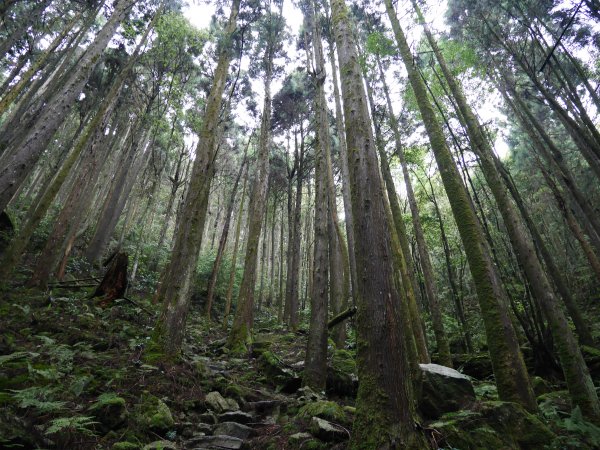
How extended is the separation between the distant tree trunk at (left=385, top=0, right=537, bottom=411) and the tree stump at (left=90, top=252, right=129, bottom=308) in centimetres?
811

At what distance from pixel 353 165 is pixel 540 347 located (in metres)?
6.58

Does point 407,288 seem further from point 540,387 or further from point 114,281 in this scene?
point 114,281

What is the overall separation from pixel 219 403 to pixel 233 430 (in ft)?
2.77

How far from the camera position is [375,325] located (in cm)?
269

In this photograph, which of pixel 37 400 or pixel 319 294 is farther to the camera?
pixel 319 294

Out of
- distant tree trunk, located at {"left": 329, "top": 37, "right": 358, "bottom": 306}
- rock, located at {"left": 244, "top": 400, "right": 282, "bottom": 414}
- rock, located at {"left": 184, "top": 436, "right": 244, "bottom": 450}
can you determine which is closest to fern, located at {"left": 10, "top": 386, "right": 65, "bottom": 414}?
rock, located at {"left": 184, "top": 436, "right": 244, "bottom": 450}

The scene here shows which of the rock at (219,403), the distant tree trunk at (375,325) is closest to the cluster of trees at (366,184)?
the distant tree trunk at (375,325)

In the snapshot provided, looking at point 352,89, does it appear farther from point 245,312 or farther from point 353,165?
point 245,312

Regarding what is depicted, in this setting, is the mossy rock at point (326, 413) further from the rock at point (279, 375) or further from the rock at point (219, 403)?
the rock at point (279, 375)

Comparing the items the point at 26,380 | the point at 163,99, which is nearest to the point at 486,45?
the point at 163,99

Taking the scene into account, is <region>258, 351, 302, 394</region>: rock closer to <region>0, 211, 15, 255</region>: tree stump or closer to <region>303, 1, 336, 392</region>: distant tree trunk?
<region>303, 1, 336, 392</region>: distant tree trunk

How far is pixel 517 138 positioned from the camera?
2397 centimetres

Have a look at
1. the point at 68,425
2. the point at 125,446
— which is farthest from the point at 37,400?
the point at 125,446

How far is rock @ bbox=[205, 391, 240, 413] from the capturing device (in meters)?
4.27
